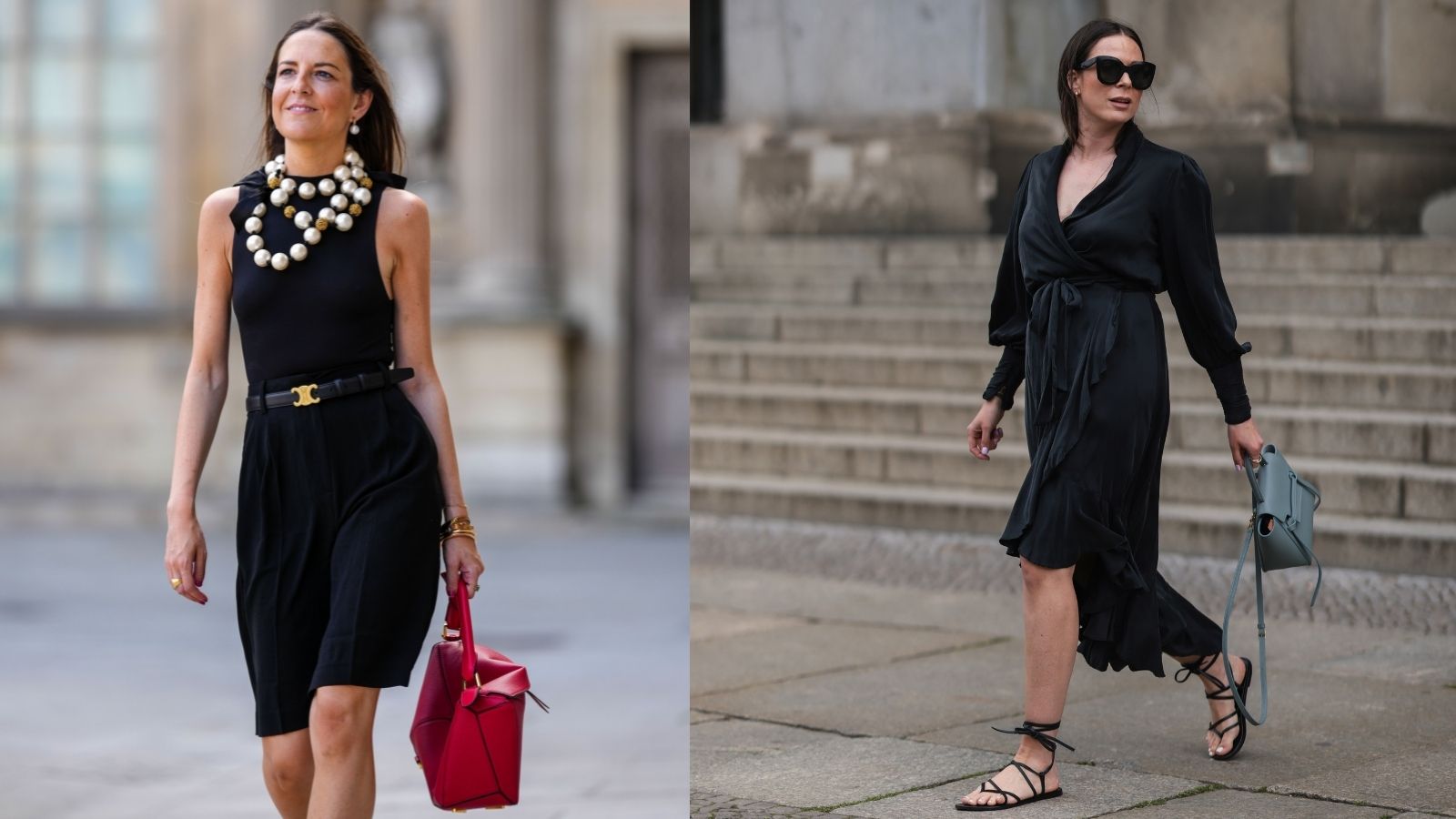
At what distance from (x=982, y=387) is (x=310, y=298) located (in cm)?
658

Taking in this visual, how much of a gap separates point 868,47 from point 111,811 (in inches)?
368

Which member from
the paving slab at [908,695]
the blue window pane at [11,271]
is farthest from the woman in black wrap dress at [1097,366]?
the blue window pane at [11,271]

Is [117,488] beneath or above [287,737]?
beneath

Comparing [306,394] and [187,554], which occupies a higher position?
[306,394]

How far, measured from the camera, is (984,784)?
4727 mm

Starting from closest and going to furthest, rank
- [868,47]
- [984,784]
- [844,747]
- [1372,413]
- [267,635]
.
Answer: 1. [267,635]
2. [984,784]
3. [844,747]
4. [1372,413]
5. [868,47]

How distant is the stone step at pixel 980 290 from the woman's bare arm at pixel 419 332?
6362 millimetres

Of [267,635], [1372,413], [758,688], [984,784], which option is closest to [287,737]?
[267,635]

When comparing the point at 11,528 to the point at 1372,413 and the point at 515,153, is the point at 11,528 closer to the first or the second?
the point at 515,153

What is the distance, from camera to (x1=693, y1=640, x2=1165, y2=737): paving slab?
5730mm

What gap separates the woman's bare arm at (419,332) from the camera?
3932mm

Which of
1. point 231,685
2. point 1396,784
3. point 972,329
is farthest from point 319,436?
point 972,329

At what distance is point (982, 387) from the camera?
10.1 metres

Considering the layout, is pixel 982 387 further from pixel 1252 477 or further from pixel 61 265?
pixel 61 265
